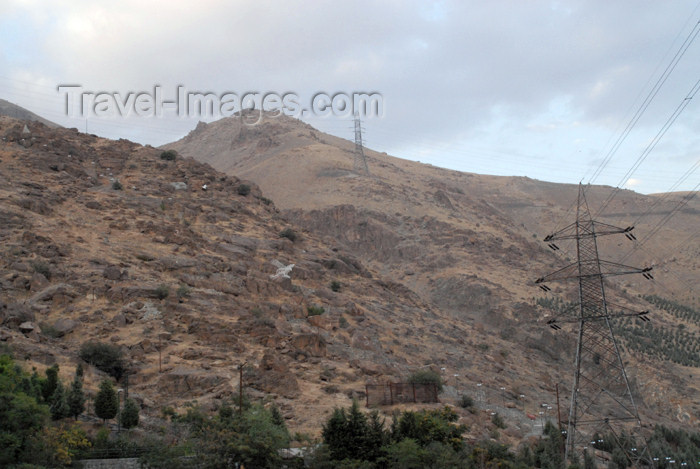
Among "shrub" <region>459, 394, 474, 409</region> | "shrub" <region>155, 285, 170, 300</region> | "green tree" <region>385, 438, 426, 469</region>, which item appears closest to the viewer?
"green tree" <region>385, 438, 426, 469</region>

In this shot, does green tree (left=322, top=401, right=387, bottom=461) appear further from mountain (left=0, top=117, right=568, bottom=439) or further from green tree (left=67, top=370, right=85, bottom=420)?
green tree (left=67, top=370, right=85, bottom=420)

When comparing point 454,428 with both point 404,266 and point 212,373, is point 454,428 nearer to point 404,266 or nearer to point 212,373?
point 212,373

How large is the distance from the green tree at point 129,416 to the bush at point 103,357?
4.69 m

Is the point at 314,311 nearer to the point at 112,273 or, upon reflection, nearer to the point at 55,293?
the point at 112,273

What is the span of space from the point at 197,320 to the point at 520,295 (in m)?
32.1

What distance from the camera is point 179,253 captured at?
3622 cm

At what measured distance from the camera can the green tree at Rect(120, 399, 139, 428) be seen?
782 inches

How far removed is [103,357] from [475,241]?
150ft

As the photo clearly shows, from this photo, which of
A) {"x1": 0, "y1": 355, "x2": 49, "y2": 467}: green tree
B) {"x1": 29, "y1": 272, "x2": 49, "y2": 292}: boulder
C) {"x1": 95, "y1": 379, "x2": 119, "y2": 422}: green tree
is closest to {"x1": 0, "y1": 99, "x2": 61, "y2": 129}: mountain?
{"x1": 29, "y1": 272, "x2": 49, "y2": 292}: boulder

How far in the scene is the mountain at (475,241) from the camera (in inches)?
1713

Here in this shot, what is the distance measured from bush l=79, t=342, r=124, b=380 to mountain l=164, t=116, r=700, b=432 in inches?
666

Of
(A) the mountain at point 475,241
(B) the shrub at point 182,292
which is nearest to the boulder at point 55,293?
(B) the shrub at point 182,292

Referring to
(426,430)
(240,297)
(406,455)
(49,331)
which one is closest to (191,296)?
(240,297)

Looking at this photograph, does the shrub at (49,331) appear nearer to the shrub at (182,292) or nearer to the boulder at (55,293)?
the boulder at (55,293)
